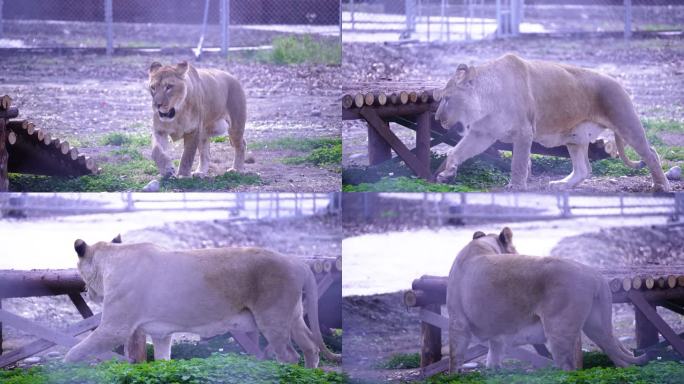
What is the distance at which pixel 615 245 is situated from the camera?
939cm

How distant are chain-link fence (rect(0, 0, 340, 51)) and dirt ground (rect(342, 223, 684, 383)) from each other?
1.91 m

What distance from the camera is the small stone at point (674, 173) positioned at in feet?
30.6

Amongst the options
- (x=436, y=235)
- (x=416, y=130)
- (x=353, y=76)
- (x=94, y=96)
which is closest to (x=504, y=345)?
(x=436, y=235)

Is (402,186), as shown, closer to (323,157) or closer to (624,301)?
(323,157)

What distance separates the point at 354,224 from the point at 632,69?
2904 mm

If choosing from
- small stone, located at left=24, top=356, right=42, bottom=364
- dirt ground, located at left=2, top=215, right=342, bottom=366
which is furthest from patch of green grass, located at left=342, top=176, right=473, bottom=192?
small stone, located at left=24, top=356, right=42, bottom=364

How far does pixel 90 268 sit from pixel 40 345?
0.80m

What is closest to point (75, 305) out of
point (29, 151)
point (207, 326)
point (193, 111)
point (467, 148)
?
point (207, 326)

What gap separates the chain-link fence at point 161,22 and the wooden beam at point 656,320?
11.1 feet

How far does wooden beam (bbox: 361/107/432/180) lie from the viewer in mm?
9062

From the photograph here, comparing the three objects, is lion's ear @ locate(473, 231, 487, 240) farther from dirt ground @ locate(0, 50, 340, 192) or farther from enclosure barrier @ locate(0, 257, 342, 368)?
dirt ground @ locate(0, 50, 340, 192)

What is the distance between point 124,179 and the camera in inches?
361

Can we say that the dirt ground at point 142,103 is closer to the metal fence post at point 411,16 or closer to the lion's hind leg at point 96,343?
the metal fence post at point 411,16

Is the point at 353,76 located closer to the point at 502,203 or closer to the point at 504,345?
the point at 502,203
